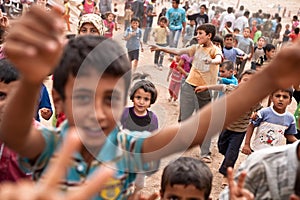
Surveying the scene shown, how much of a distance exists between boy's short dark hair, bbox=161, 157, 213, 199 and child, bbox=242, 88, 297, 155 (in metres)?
1.86

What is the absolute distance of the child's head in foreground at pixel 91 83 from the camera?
132 centimetres

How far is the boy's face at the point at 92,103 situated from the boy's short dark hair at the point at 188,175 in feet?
2.88

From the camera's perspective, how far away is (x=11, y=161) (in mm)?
1902

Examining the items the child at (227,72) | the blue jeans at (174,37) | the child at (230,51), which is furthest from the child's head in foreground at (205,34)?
the blue jeans at (174,37)

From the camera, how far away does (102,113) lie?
51.8 inches

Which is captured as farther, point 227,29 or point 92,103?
point 227,29

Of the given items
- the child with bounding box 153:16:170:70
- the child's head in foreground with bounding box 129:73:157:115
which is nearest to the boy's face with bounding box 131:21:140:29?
the child with bounding box 153:16:170:70

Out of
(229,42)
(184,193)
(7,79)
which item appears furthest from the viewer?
(229,42)

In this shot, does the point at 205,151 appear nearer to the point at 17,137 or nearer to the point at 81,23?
the point at 81,23

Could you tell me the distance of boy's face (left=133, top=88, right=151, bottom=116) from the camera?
373 centimetres

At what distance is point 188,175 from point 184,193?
0.09 metres

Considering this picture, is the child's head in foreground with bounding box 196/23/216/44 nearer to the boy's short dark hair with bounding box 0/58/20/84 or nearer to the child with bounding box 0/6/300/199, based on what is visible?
the boy's short dark hair with bounding box 0/58/20/84

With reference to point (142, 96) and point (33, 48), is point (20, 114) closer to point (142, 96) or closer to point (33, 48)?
point (33, 48)

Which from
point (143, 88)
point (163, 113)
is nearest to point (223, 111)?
point (143, 88)
